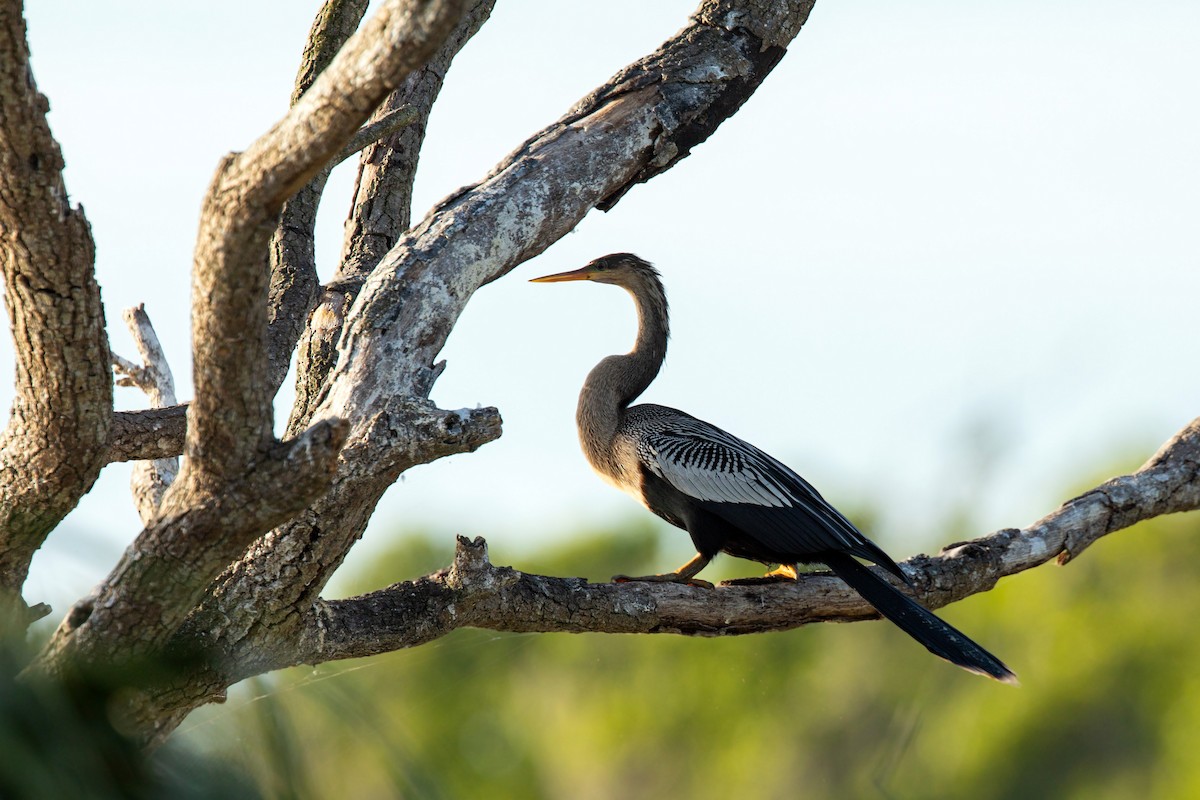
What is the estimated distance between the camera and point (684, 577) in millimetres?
3934

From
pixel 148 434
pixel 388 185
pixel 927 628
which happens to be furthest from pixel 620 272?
pixel 148 434

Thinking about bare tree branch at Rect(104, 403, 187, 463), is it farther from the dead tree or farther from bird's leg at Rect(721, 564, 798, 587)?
bird's leg at Rect(721, 564, 798, 587)

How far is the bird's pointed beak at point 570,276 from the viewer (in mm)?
5254

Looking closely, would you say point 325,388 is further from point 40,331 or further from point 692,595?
point 692,595

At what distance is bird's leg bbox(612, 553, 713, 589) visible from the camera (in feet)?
12.2

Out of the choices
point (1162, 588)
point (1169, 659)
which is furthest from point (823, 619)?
point (1162, 588)

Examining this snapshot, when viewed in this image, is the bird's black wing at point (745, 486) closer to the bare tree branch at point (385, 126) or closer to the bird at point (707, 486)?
the bird at point (707, 486)

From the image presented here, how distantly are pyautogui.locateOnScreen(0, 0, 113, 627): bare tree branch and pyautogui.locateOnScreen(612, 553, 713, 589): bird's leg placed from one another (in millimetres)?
1690

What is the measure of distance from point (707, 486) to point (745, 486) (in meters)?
0.14

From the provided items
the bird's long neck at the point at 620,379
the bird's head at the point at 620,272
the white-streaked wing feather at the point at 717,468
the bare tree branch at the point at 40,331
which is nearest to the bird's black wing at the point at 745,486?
the white-streaked wing feather at the point at 717,468

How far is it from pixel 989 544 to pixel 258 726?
11.4 feet

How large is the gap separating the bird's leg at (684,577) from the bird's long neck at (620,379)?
29.6 inches

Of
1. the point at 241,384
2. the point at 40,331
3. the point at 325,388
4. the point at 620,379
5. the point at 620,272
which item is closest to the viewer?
the point at 241,384

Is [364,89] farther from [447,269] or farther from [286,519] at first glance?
[447,269]
